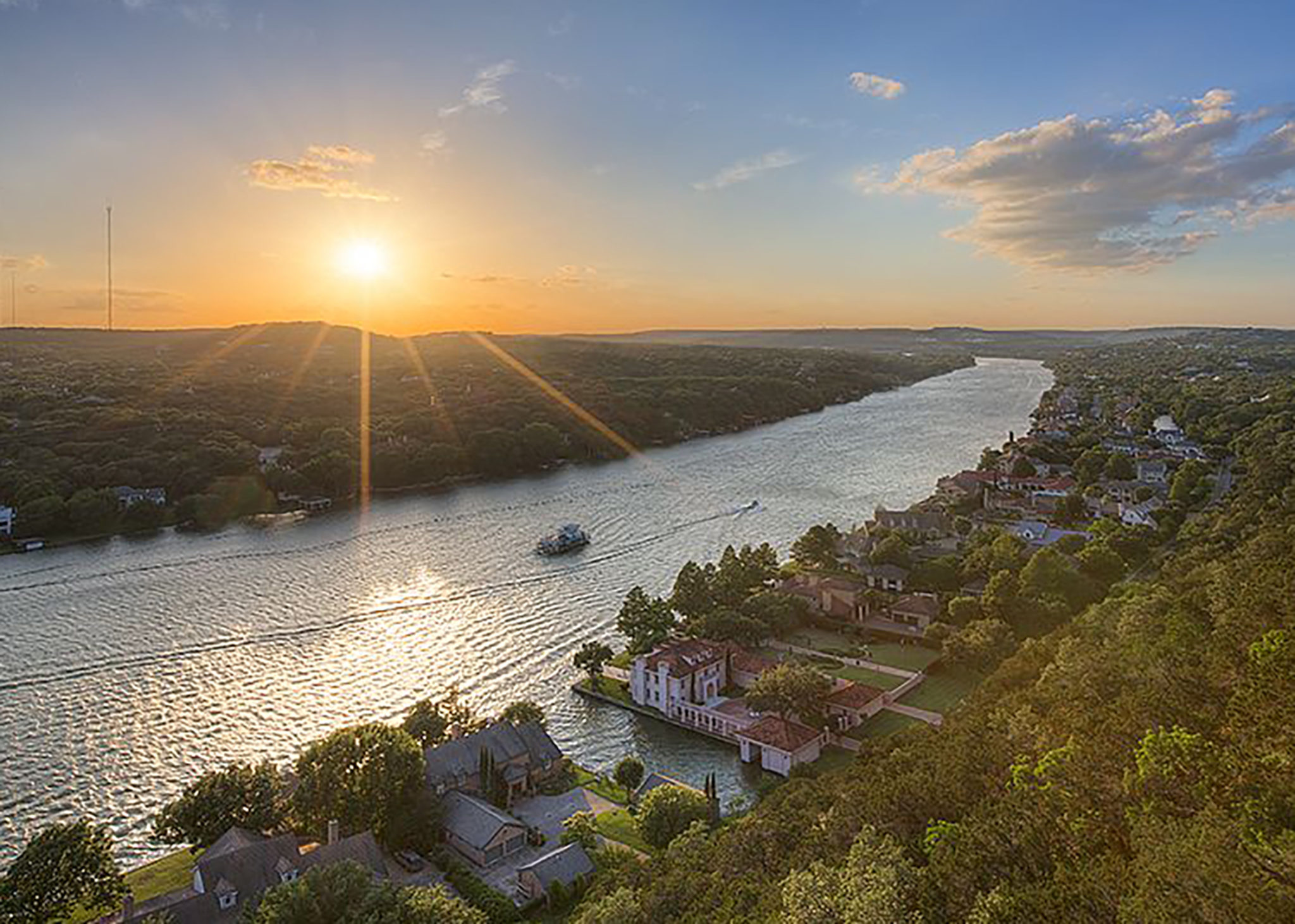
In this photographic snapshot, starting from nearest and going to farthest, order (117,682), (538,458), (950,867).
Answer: (950,867) < (117,682) < (538,458)

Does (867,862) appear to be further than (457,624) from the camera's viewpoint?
No

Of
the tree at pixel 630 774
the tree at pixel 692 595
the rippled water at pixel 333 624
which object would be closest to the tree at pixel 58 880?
the rippled water at pixel 333 624

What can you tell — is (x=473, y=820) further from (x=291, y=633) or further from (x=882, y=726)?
(x=291, y=633)

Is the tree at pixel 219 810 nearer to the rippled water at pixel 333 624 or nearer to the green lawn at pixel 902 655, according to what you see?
the rippled water at pixel 333 624

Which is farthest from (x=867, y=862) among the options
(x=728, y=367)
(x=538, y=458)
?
(x=728, y=367)

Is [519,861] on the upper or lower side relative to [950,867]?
lower

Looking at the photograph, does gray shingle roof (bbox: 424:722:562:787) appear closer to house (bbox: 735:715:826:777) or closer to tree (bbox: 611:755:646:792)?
tree (bbox: 611:755:646:792)

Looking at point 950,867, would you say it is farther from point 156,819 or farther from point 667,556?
point 667,556
